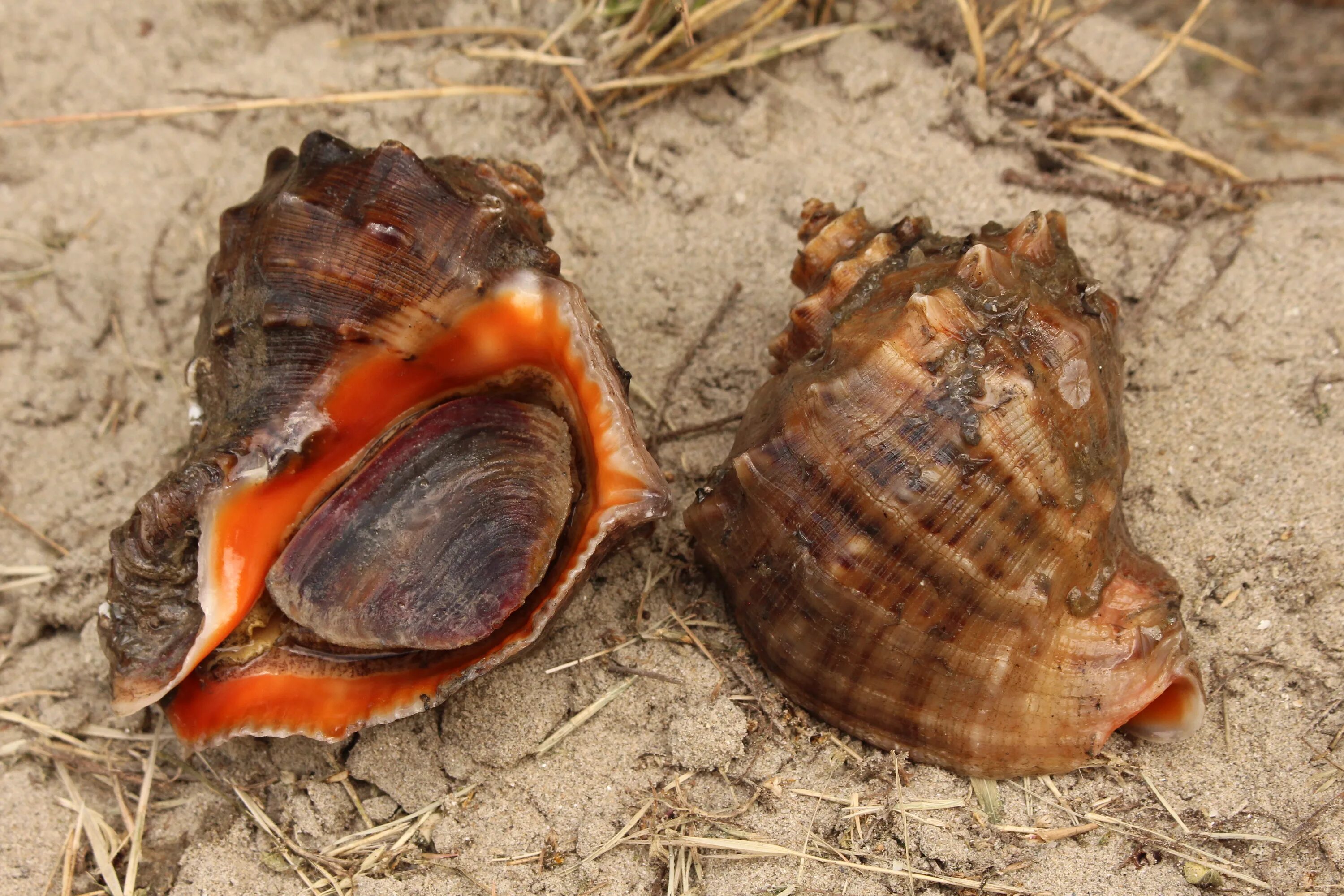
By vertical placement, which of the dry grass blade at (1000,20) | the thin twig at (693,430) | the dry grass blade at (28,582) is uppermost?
the dry grass blade at (1000,20)

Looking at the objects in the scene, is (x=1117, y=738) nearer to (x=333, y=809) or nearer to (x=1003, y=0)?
(x=333, y=809)

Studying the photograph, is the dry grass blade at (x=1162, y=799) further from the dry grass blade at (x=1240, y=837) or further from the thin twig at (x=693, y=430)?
the thin twig at (x=693, y=430)

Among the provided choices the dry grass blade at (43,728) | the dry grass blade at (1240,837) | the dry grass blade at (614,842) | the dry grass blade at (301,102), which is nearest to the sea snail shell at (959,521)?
the dry grass blade at (1240,837)

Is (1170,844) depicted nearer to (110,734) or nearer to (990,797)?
(990,797)

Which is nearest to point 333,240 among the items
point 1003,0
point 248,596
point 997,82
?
point 248,596

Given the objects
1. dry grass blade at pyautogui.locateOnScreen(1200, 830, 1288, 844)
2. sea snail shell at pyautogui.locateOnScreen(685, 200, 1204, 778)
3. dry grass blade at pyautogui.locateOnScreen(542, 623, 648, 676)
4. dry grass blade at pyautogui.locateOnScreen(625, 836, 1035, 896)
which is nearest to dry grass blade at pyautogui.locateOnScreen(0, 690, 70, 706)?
dry grass blade at pyautogui.locateOnScreen(542, 623, 648, 676)

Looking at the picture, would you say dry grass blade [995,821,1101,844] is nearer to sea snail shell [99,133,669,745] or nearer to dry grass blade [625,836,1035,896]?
dry grass blade [625,836,1035,896]
